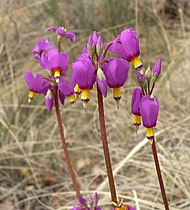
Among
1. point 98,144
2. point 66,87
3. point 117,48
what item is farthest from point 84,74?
point 98,144

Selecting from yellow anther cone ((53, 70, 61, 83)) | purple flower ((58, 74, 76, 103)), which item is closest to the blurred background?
purple flower ((58, 74, 76, 103))

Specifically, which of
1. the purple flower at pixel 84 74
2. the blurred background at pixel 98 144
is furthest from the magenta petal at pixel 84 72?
the blurred background at pixel 98 144

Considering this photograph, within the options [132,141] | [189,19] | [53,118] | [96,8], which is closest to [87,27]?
[96,8]

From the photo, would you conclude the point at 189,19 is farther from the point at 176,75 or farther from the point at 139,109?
the point at 139,109

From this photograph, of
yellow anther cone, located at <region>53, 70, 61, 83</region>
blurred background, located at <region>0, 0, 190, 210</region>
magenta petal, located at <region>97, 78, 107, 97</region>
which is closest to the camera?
magenta petal, located at <region>97, 78, 107, 97</region>

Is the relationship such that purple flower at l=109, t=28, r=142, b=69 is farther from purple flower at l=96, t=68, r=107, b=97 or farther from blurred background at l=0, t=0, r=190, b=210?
blurred background at l=0, t=0, r=190, b=210

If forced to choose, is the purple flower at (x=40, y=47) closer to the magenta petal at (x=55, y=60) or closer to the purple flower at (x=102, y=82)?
the magenta petal at (x=55, y=60)

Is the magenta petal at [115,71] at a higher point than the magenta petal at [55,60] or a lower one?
lower

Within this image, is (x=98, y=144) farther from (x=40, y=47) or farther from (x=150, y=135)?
(x=150, y=135)
